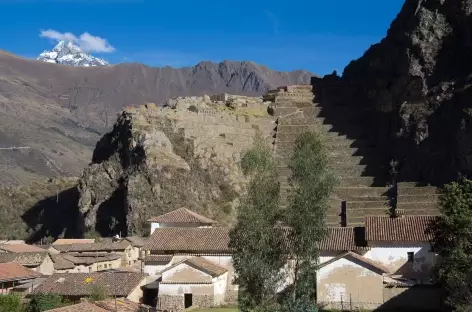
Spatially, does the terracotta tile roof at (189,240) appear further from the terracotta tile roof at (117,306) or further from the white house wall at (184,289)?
the terracotta tile roof at (117,306)

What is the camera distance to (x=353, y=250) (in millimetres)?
37844

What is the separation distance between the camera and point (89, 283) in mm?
37656

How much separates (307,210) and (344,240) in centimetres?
1274

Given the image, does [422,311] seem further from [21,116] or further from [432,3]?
[21,116]

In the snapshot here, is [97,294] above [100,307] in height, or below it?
below

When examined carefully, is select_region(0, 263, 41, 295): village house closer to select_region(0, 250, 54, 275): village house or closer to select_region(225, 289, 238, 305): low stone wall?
select_region(0, 250, 54, 275): village house

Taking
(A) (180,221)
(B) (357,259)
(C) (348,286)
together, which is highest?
(A) (180,221)

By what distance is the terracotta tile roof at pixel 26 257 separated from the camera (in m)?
48.1

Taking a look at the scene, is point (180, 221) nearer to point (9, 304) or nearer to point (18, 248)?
point (18, 248)

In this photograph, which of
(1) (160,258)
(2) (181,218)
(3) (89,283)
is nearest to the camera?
(3) (89,283)

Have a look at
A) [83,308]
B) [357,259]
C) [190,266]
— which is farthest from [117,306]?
[357,259]

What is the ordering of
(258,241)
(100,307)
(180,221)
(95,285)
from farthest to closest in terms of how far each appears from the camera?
(180,221)
(95,285)
(258,241)
(100,307)

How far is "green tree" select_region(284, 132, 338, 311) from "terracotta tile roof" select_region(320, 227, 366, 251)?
10.1 meters

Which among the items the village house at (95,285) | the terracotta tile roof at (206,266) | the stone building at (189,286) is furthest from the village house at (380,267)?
the village house at (95,285)
